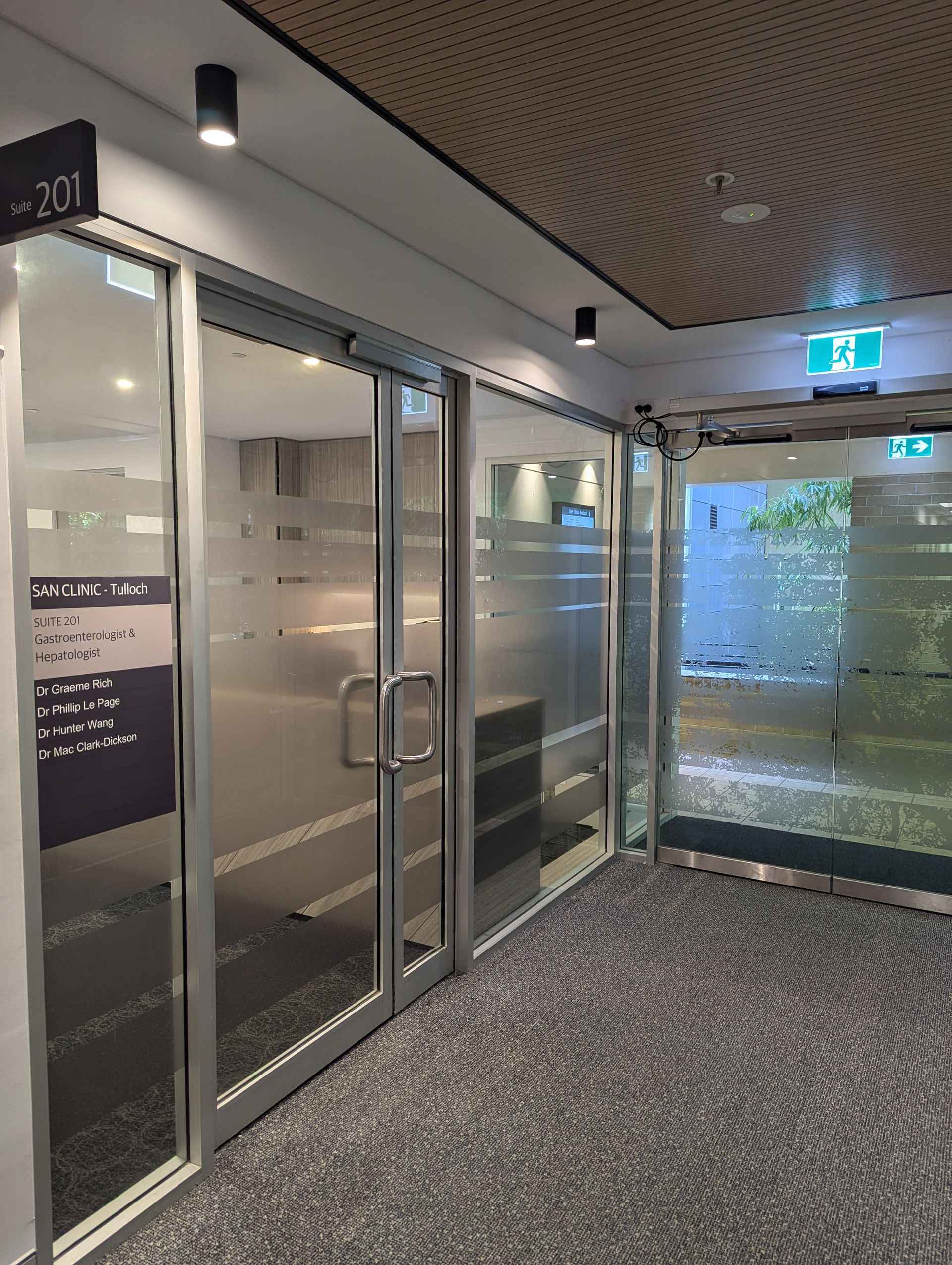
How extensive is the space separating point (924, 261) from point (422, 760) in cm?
247

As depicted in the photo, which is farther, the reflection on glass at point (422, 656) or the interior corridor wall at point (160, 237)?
the reflection on glass at point (422, 656)

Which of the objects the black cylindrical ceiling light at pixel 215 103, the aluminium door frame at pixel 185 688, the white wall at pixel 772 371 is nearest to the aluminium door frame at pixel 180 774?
the aluminium door frame at pixel 185 688

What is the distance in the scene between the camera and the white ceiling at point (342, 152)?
1798 mm

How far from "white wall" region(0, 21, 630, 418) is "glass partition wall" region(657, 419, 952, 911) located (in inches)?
62.6

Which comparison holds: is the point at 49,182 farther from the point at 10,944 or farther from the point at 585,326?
the point at 585,326

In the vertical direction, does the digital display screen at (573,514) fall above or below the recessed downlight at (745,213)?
below

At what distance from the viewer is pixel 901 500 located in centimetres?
422

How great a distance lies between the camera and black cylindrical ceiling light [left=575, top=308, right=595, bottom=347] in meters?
3.69

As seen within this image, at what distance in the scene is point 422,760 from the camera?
318 centimetres

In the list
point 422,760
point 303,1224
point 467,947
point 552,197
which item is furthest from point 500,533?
point 303,1224

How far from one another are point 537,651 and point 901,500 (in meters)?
1.87

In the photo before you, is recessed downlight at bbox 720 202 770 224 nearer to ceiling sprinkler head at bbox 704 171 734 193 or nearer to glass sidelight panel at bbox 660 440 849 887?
ceiling sprinkler head at bbox 704 171 734 193

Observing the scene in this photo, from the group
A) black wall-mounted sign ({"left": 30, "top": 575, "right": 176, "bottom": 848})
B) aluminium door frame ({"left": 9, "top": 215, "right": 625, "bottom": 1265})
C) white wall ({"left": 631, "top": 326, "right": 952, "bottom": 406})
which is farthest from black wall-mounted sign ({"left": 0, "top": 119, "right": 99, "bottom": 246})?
white wall ({"left": 631, "top": 326, "right": 952, "bottom": 406})

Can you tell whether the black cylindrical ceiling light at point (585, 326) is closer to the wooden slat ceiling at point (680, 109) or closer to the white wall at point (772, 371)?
the wooden slat ceiling at point (680, 109)
